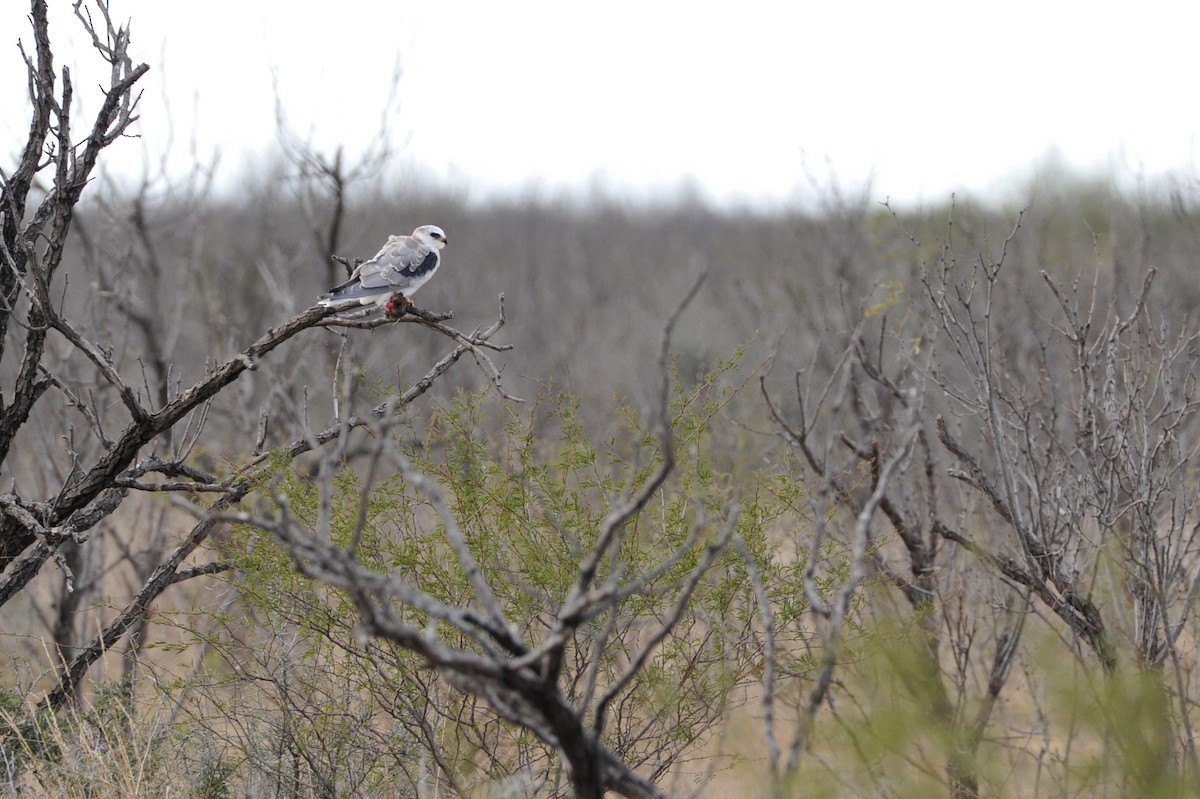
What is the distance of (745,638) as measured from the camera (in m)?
4.63

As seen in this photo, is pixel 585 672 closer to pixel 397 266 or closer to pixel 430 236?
pixel 397 266

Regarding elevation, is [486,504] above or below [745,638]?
above

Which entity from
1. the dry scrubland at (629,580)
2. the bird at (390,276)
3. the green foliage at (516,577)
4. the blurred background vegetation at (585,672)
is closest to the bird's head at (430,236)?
the bird at (390,276)

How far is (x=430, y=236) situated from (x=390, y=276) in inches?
29.2

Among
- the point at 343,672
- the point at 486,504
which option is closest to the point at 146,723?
the point at 343,672

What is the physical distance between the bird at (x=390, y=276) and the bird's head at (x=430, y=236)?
5 cm

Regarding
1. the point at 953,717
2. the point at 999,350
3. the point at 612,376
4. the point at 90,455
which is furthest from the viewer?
the point at 612,376

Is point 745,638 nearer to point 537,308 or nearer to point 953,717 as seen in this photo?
point 953,717

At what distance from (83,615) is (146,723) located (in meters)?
3.83

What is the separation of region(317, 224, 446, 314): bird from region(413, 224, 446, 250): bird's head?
2.0 inches

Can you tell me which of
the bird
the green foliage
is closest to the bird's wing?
the bird

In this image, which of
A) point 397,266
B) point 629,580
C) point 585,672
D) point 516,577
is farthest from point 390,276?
point 585,672

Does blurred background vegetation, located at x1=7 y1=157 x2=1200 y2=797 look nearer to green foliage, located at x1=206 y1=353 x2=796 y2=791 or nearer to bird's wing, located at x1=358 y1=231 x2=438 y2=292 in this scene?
green foliage, located at x1=206 y1=353 x2=796 y2=791

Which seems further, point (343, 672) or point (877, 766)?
point (343, 672)
